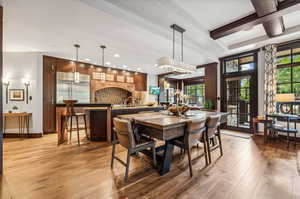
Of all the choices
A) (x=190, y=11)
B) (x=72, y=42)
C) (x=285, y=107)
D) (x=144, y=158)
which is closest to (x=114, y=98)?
(x=72, y=42)

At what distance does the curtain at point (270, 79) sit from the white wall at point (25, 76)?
23.2 feet

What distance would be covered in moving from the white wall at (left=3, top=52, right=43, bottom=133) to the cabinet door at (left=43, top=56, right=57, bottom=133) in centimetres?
21

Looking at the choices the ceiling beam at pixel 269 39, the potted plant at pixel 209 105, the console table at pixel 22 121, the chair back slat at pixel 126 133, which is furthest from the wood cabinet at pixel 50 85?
the ceiling beam at pixel 269 39

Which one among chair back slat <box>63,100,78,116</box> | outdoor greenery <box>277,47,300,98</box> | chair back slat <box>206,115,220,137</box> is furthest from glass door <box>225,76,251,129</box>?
chair back slat <box>63,100,78,116</box>

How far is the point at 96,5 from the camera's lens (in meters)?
2.04

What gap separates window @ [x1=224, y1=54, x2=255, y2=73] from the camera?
15.1ft

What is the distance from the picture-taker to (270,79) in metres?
4.04

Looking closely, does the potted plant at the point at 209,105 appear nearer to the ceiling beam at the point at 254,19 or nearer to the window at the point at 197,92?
the window at the point at 197,92

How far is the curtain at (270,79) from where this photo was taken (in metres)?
3.99

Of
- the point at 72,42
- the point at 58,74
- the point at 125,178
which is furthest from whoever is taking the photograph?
the point at 58,74

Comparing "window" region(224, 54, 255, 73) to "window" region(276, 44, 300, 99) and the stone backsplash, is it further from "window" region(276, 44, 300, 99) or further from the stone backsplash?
the stone backsplash

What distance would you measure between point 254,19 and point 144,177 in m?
3.43

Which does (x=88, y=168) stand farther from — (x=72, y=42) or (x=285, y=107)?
(x=285, y=107)

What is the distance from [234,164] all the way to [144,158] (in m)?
1.64
